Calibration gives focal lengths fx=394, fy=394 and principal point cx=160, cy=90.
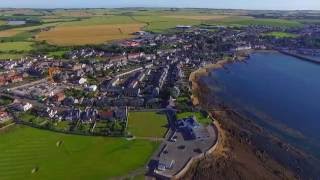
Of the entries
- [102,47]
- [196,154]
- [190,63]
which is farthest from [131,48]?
[196,154]

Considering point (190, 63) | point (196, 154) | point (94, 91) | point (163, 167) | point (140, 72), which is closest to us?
point (163, 167)

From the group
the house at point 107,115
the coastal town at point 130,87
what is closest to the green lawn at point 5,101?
the coastal town at point 130,87

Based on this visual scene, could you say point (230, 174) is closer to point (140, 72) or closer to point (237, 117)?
point (237, 117)

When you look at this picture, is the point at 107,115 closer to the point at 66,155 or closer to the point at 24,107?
the point at 66,155

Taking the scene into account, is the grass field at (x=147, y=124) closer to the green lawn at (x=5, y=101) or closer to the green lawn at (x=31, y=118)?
the green lawn at (x=31, y=118)

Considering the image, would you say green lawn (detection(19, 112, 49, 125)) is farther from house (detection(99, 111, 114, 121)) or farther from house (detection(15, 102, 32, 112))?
house (detection(99, 111, 114, 121))

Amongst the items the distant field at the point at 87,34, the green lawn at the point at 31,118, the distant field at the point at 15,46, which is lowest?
the distant field at the point at 15,46
